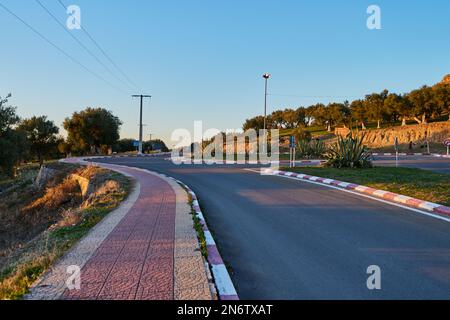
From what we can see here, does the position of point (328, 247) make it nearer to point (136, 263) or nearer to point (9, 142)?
point (136, 263)

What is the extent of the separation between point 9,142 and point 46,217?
13090 millimetres

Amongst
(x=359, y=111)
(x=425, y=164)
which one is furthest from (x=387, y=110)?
(x=425, y=164)

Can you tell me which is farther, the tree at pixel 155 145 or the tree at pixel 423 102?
the tree at pixel 155 145

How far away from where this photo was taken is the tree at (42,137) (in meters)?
57.8

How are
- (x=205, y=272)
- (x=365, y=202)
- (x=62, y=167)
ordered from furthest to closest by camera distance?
(x=62, y=167) < (x=365, y=202) < (x=205, y=272)

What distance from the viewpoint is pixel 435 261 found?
5762mm

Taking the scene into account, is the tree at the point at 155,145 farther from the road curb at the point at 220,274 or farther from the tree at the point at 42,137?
the road curb at the point at 220,274

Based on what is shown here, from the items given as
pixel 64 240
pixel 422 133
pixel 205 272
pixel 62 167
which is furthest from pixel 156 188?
pixel 422 133

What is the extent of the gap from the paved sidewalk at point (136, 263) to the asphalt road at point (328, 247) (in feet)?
2.05

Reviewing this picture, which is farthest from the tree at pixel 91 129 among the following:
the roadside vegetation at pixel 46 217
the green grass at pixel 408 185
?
the green grass at pixel 408 185

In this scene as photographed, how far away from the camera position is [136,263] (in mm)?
5391
